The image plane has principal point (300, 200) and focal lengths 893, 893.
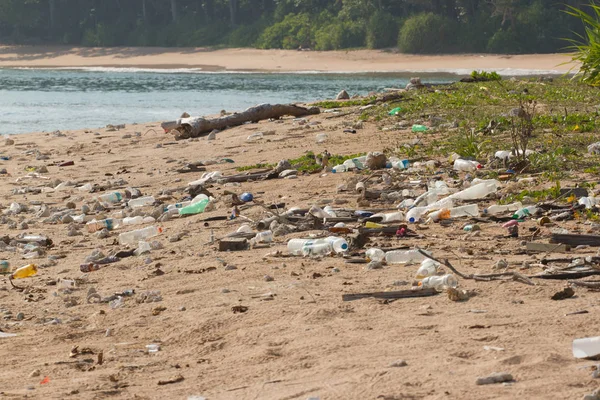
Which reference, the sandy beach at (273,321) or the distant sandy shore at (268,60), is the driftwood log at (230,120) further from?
the distant sandy shore at (268,60)

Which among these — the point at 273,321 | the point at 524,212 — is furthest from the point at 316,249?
the point at 524,212

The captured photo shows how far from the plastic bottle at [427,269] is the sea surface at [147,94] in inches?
560

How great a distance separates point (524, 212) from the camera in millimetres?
5539

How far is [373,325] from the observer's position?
3717 mm

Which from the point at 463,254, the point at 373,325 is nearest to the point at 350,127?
the point at 463,254

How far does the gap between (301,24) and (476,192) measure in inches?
1888

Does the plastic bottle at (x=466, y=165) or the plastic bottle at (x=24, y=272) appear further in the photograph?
the plastic bottle at (x=466, y=165)

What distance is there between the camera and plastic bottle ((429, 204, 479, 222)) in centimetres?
570

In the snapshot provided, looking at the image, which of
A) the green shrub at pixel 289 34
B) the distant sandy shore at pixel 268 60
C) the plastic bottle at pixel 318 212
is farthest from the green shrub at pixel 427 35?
the plastic bottle at pixel 318 212

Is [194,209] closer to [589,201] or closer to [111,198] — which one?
[111,198]

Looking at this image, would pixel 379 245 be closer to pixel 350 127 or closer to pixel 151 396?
pixel 151 396

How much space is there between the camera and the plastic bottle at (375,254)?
4.81 meters

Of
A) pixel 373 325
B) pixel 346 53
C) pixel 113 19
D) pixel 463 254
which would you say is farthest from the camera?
pixel 113 19

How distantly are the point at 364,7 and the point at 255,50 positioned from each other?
21.9 ft
